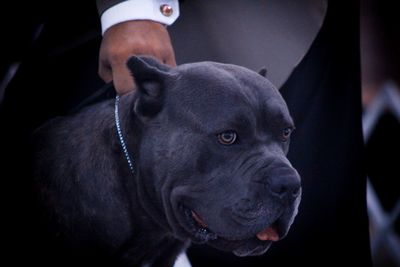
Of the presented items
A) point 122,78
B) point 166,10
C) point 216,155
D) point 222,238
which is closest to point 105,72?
point 122,78

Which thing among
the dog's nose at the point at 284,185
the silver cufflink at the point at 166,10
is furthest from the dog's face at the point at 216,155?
the silver cufflink at the point at 166,10

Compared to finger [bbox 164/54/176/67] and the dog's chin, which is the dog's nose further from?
finger [bbox 164/54/176/67]

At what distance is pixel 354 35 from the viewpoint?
1667mm

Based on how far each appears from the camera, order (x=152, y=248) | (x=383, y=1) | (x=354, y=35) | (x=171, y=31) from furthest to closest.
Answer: (x=383, y=1), (x=354, y=35), (x=152, y=248), (x=171, y=31)

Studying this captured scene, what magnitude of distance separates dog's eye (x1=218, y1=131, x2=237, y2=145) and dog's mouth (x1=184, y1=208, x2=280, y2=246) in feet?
0.50

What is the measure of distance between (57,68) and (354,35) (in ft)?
2.34

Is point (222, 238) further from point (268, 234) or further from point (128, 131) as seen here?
point (128, 131)

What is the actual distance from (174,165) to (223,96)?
0.55 ft

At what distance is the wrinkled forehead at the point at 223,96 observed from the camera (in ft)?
4.27

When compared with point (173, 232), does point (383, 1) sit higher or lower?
lower

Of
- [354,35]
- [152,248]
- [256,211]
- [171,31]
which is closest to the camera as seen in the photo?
[256,211]

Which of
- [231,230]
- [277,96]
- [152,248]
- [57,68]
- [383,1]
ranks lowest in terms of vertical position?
[383,1]

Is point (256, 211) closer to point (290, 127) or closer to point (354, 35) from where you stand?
point (290, 127)

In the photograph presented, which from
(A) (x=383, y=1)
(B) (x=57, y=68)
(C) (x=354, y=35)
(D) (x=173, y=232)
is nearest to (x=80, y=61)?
(B) (x=57, y=68)
